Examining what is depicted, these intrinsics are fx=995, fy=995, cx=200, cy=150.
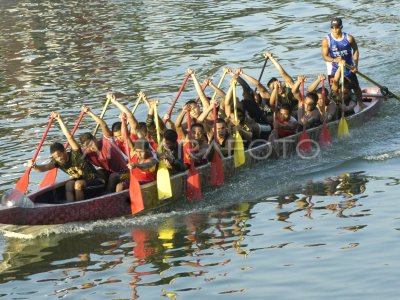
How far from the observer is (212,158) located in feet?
54.3

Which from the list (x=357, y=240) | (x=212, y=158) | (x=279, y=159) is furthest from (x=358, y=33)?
(x=357, y=240)

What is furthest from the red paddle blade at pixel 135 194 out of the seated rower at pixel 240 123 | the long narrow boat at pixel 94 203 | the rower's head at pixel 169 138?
the seated rower at pixel 240 123

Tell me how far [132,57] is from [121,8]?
8.07 m

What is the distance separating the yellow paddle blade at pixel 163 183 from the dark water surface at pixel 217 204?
38 cm

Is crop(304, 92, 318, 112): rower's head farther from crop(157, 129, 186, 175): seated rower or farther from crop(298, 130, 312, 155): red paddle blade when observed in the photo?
crop(157, 129, 186, 175): seated rower

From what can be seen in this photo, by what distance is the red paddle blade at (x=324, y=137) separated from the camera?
62.2 feet

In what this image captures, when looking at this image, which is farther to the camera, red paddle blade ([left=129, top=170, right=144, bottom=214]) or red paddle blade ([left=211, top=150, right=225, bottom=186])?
red paddle blade ([left=211, top=150, right=225, bottom=186])

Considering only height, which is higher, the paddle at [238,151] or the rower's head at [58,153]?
the rower's head at [58,153]

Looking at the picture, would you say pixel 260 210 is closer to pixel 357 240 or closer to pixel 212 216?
pixel 212 216

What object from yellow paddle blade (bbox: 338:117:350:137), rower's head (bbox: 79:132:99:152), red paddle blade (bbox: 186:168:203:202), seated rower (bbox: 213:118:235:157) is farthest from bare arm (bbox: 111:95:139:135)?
yellow paddle blade (bbox: 338:117:350:137)

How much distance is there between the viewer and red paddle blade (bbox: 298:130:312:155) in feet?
60.6

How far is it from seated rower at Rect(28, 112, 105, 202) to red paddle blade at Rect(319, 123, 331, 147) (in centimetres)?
527

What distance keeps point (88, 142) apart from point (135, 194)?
1299 mm

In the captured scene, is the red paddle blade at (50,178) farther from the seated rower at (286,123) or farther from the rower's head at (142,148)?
the seated rower at (286,123)
